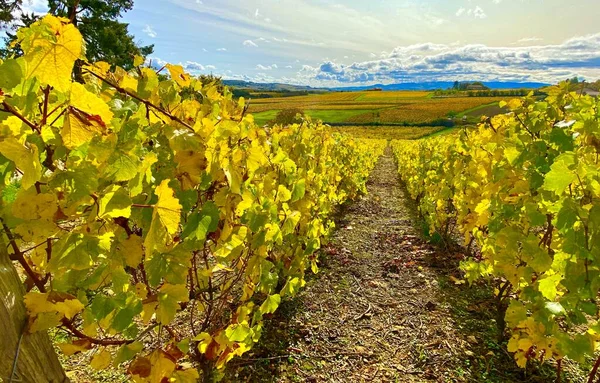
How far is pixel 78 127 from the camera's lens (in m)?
0.89

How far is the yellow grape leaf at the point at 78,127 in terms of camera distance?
88 cm

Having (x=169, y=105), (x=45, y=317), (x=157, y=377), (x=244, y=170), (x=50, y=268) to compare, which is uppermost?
(x=169, y=105)

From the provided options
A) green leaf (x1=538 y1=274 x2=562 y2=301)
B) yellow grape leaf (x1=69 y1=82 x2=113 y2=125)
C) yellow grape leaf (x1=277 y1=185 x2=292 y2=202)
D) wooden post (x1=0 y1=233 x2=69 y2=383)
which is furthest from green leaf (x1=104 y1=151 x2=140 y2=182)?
green leaf (x1=538 y1=274 x2=562 y2=301)

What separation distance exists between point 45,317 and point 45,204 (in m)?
0.32

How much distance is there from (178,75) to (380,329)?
2.81 m

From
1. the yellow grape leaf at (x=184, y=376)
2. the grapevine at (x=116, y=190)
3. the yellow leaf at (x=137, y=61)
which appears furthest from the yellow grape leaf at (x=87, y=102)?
the yellow grape leaf at (x=184, y=376)

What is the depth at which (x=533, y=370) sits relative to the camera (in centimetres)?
273

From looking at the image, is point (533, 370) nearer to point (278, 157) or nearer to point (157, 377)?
point (278, 157)

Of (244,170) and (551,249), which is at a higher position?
(244,170)

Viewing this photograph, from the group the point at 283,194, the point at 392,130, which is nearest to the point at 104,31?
the point at 283,194

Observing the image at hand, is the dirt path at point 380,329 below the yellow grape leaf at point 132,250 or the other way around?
below

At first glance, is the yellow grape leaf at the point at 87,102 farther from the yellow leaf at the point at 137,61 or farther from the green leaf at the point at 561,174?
the green leaf at the point at 561,174

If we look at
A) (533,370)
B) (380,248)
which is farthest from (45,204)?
(380,248)

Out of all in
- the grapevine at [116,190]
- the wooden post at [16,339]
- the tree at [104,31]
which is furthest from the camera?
the tree at [104,31]
